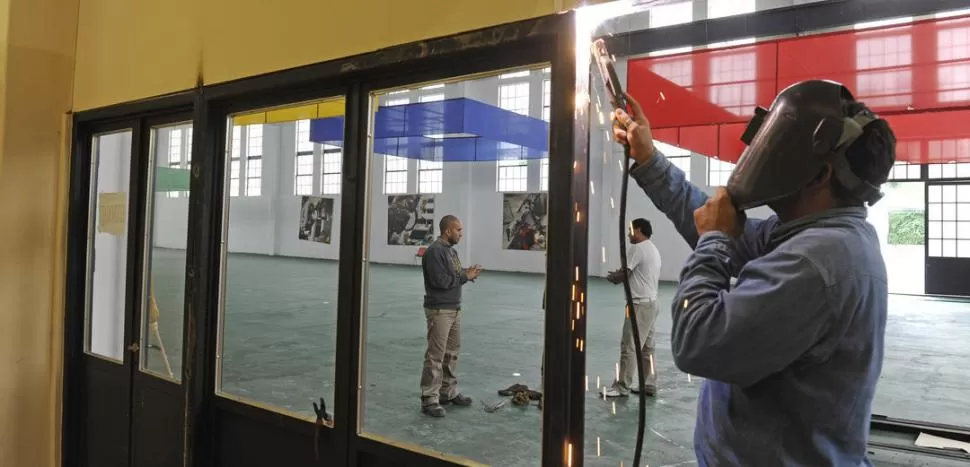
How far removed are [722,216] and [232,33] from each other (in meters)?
2.08

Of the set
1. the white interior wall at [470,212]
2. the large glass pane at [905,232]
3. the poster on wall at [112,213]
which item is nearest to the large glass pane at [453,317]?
the white interior wall at [470,212]

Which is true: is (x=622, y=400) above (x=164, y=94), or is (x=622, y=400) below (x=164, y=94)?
below

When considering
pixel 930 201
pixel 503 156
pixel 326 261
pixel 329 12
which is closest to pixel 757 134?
pixel 329 12

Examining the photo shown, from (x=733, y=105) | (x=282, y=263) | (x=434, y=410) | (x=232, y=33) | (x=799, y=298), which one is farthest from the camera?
(x=282, y=263)

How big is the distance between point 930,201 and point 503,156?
379 inches

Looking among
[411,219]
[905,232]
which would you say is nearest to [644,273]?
[411,219]

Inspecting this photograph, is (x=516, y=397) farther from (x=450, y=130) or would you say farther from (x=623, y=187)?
(x=623, y=187)

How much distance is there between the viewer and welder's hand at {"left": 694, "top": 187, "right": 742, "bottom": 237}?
1.16 m

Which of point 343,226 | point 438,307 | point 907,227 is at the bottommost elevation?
point 438,307

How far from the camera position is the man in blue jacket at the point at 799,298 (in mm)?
1014

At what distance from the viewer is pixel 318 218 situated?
3.69m

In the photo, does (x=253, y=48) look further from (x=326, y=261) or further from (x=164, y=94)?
(x=326, y=261)

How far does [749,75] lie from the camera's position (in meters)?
3.74

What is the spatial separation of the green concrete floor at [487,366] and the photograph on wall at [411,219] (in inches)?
130
